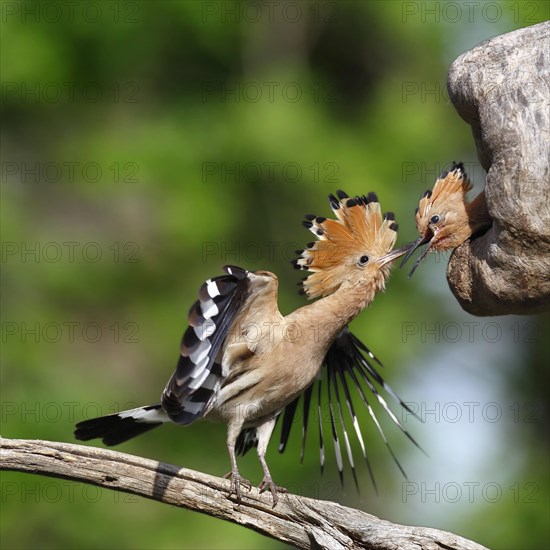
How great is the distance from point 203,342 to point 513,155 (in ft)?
4.24

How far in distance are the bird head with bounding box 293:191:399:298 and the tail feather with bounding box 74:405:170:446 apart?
0.93 m

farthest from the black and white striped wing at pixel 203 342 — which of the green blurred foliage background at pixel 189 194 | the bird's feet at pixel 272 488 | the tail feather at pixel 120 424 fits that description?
the green blurred foliage background at pixel 189 194

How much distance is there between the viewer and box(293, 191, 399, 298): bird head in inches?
A: 172

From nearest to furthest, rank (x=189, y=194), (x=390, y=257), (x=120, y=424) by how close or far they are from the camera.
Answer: (x=390, y=257) → (x=120, y=424) → (x=189, y=194)

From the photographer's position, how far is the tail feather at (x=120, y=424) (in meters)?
4.61

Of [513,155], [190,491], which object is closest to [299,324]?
[190,491]

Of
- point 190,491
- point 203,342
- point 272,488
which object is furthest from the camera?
point 272,488

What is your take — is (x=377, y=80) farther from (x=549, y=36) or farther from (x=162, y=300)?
(x=549, y=36)

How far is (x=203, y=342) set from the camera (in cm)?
378

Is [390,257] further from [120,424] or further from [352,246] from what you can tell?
[120,424]

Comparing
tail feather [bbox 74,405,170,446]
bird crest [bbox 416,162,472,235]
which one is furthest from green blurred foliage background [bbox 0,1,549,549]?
bird crest [bbox 416,162,472,235]

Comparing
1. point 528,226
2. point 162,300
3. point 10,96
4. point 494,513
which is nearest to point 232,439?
Result: point 528,226

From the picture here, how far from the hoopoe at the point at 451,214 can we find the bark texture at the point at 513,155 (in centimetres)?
24

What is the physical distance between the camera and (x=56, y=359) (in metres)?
6.76
